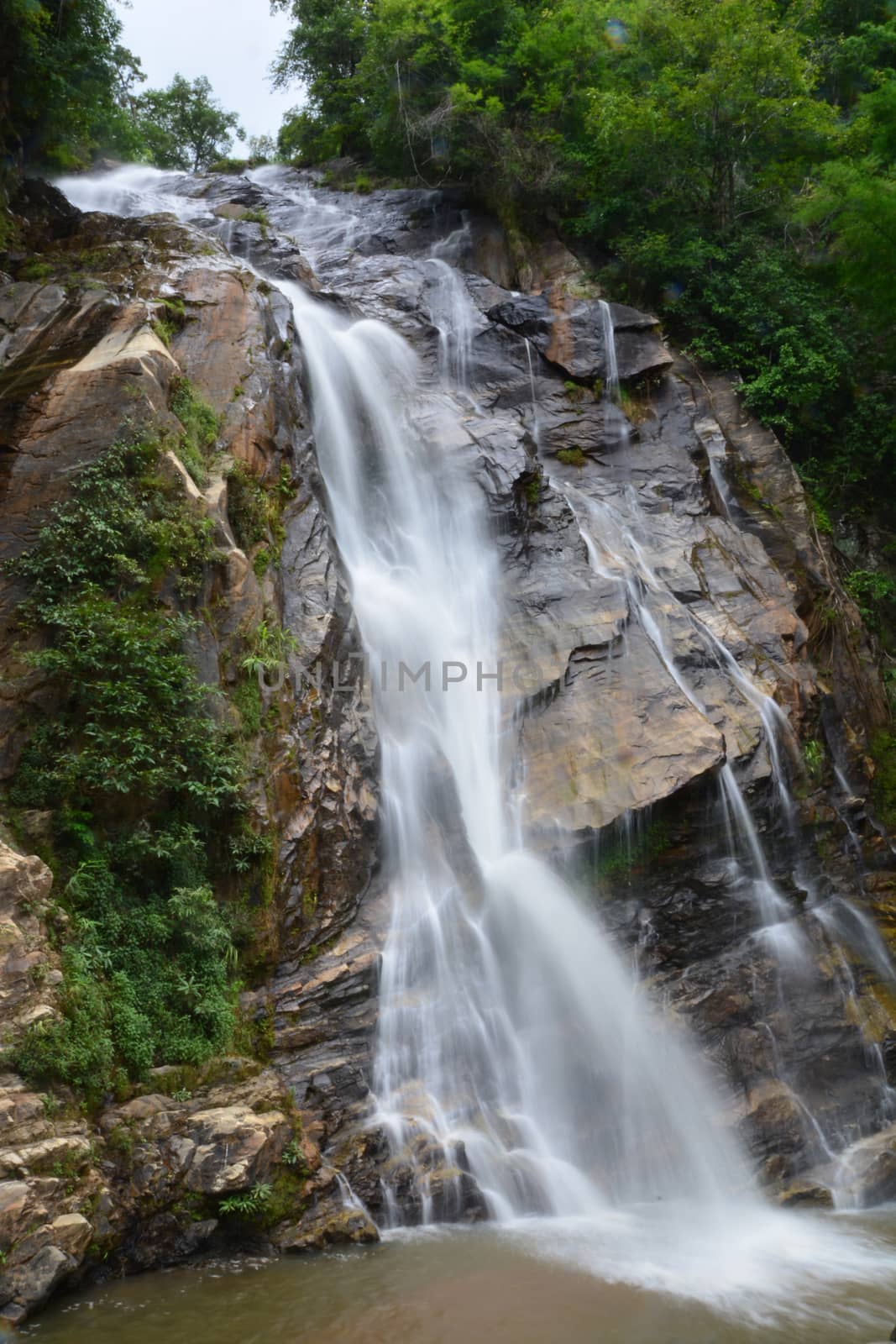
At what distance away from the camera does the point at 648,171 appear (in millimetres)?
19734


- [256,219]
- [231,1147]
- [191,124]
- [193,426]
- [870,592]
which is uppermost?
[191,124]

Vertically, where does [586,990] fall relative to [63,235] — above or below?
below

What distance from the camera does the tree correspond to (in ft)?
110

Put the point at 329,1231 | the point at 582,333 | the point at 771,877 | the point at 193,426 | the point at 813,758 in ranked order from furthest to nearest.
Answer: the point at 582,333 → the point at 813,758 → the point at 771,877 → the point at 193,426 → the point at 329,1231

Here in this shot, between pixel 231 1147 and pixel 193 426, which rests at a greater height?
pixel 193 426

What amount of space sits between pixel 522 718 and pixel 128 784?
5.44 metres

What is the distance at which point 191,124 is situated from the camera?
34.5m

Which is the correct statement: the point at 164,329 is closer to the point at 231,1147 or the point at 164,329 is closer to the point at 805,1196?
the point at 231,1147

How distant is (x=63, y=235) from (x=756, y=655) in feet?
44.8

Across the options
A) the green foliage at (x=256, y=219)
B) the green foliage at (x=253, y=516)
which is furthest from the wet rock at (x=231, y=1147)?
the green foliage at (x=256, y=219)

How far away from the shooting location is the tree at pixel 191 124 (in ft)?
110

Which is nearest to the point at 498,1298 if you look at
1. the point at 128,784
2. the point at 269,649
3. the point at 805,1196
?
the point at 805,1196

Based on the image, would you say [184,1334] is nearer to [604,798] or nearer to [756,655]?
[604,798]

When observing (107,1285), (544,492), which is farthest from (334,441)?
(107,1285)
